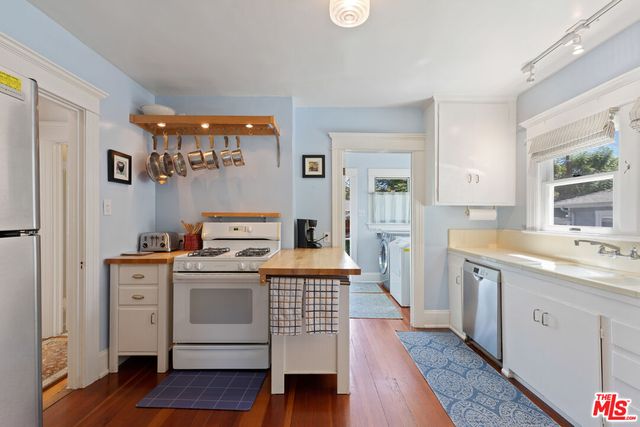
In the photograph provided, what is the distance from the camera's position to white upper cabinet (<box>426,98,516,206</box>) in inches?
118

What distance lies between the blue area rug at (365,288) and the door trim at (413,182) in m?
1.44

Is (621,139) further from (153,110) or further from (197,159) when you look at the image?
(153,110)

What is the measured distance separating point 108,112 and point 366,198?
396 centimetres

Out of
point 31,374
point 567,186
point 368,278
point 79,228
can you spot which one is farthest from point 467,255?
point 79,228

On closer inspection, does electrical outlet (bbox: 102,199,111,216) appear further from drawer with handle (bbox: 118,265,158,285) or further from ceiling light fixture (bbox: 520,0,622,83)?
ceiling light fixture (bbox: 520,0,622,83)

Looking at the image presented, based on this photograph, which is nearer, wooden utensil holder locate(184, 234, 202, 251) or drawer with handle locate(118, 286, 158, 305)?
drawer with handle locate(118, 286, 158, 305)

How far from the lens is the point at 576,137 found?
7.44ft

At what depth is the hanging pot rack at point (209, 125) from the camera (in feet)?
8.51

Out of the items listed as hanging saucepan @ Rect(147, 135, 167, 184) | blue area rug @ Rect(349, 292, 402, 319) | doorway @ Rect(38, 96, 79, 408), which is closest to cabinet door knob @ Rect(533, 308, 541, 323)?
blue area rug @ Rect(349, 292, 402, 319)

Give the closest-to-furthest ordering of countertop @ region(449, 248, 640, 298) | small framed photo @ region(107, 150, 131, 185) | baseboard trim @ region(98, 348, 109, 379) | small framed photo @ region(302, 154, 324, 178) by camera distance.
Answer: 1. countertop @ region(449, 248, 640, 298)
2. baseboard trim @ region(98, 348, 109, 379)
3. small framed photo @ region(107, 150, 131, 185)
4. small framed photo @ region(302, 154, 324, 178)

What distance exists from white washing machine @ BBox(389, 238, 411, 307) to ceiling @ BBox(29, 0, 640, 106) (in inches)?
79.2

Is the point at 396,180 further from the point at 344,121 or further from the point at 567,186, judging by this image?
the point at 567,186

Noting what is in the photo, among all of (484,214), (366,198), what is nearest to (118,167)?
(484,214)

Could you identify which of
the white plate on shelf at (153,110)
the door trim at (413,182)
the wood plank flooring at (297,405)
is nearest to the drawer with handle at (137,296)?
the wood plank flooring at (297,405)
